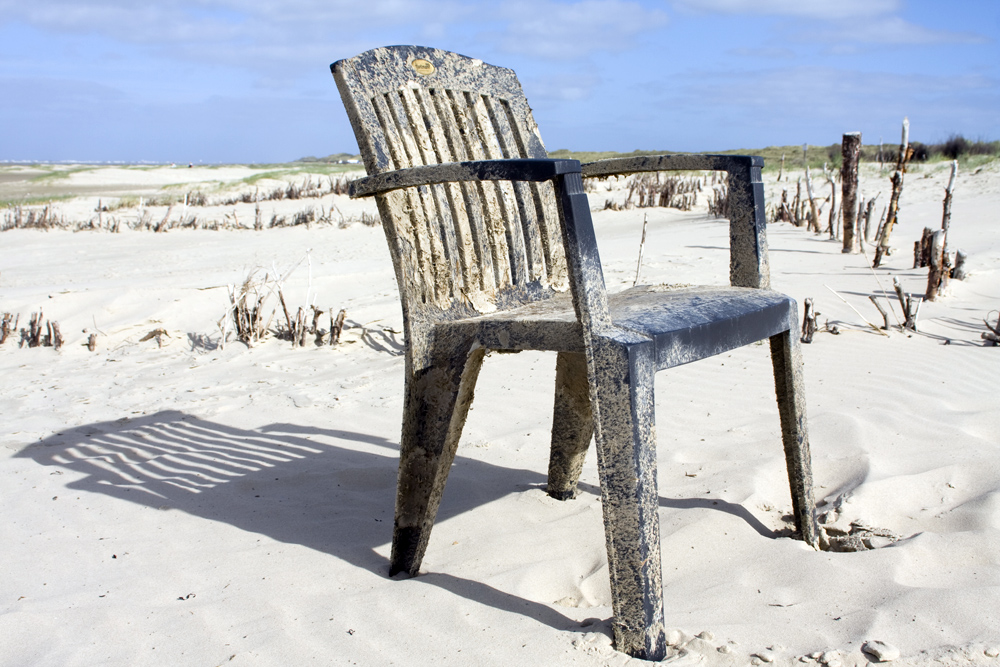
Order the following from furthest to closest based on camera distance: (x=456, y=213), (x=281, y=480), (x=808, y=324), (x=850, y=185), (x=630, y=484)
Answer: (x=850, y=185) < (x=808, y=324) < (x=281, y=480) < (x=456, y=213) < (x=630, y=484)

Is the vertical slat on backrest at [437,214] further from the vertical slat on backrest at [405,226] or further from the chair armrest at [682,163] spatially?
the chair armrest at [682,163]

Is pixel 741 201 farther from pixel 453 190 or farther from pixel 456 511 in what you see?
pixel 456 511

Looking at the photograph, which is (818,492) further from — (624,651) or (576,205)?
(576,205)

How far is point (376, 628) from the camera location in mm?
1622

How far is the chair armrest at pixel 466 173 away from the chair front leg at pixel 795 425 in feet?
2.58

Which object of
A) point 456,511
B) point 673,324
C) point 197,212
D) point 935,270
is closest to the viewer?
point 673,324

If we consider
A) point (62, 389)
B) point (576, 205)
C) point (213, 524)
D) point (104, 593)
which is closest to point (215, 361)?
point (62, 389)

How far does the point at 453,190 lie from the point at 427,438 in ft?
2.26

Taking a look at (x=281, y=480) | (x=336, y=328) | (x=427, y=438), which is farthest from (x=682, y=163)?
(x=336, y=328)

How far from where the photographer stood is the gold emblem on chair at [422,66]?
6.97 feet

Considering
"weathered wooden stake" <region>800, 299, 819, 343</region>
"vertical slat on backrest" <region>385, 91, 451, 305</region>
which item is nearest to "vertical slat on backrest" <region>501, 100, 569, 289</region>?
"vertical slat on backrest" <region>385, 91, 451, 305</region>

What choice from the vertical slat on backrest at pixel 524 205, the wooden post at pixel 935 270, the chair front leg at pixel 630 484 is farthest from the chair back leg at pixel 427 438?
the wooden post at pixel 935 270

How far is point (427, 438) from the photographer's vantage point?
5.95ft

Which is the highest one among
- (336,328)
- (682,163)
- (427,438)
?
(682,163)
